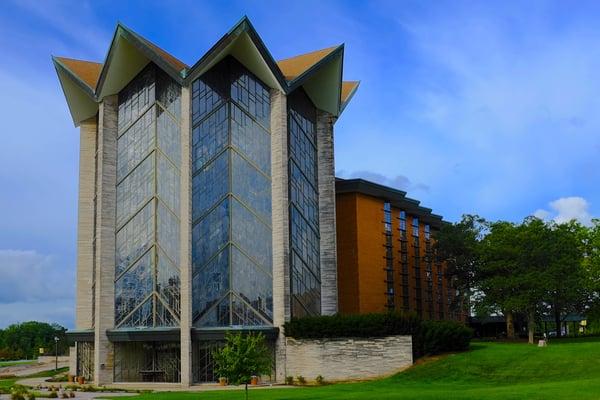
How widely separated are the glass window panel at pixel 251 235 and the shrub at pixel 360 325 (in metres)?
5.36

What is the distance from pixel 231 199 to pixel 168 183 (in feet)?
14.1

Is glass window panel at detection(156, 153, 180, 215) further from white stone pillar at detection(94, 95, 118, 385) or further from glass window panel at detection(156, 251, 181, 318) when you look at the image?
white stone pillar at detection(94, 95, 118, 385)

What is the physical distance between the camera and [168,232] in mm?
45719

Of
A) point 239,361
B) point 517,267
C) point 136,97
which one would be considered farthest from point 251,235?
point 517,267

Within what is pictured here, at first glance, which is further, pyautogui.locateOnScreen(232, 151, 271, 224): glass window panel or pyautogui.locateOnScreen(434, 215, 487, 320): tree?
pyautogui.locateOnScreen(434, 215, 487, 320): tree

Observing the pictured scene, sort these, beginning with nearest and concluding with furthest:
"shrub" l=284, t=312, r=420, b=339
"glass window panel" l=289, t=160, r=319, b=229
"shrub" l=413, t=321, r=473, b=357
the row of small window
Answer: "shrub" l=284, t=312, r=420, b=339 → "shrub" l=413, t=321, r=473, b=357 → "glass window panel" l=289, t=160, r=319, b=229 → the row of small window

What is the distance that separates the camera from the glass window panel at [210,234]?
145 ft

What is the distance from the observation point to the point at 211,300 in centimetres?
4403

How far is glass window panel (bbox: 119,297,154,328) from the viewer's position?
45234mm

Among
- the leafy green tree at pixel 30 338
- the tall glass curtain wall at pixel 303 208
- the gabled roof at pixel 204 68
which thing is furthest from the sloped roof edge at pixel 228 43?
the leafy green tree at pixel 30 338

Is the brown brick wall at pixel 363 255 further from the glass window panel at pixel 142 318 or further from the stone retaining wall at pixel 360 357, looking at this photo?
the glass window panel at pixel 142 318

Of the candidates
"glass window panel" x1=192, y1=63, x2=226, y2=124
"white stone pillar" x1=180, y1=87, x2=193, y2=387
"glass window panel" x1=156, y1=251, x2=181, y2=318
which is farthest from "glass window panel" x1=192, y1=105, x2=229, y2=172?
"glass window panel" x1=156, y1=251, x2=181, y2=318

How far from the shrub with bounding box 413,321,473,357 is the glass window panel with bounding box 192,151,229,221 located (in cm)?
1487

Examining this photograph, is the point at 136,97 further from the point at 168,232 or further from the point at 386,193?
the point at 386,193
